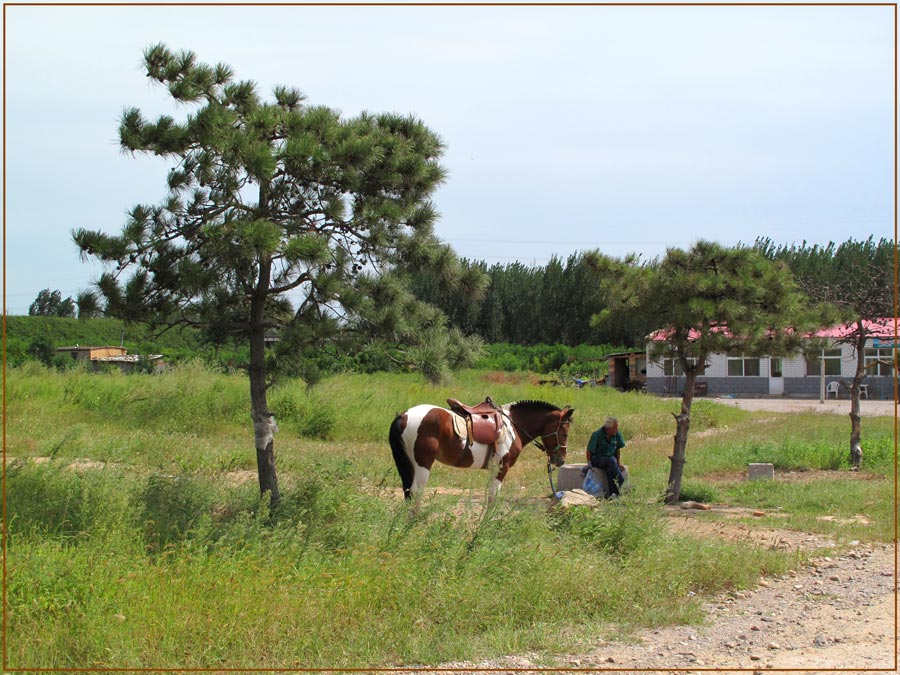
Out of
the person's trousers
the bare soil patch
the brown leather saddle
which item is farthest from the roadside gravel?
the bare soil patch

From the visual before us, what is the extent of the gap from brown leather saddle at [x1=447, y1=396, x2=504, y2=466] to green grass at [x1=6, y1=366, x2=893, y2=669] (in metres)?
0.94

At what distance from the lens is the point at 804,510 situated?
1205 cm

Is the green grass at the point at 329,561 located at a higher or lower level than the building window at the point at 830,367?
lower

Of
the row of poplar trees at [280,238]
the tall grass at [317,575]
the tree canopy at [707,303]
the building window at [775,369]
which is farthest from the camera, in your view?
the building window at [775,369]

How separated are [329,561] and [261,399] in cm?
241

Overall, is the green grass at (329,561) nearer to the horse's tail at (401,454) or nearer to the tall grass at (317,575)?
the tall grass at (317,575)

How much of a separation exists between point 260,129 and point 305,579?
15.6ft

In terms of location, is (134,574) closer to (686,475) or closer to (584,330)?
(686,475)

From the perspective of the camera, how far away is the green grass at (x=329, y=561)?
5793mm

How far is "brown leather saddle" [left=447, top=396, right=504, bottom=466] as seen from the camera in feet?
34.1

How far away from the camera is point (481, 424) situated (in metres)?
10.5

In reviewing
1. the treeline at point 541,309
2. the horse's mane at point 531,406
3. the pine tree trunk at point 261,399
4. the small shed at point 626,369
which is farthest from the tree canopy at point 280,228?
the treeline at point 541,309

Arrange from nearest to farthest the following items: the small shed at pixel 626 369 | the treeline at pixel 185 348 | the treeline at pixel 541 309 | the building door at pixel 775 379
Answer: the treeline at pixel 185 348 < the building door at pixel 775 379 < the small shed at pixel 626 369 < the treeline at pixel 541 309

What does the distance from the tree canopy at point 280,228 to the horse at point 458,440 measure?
1437 mm
